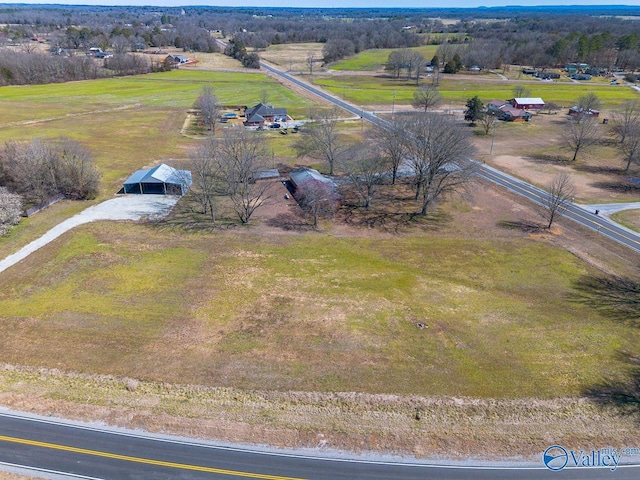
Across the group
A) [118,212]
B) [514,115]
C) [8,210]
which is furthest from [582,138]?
[8,210]

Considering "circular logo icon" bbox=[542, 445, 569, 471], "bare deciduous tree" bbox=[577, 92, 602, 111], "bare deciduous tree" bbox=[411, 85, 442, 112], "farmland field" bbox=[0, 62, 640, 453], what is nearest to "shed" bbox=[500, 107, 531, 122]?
"bare deciduous tree" bbox=[577, 92, 602, 111]

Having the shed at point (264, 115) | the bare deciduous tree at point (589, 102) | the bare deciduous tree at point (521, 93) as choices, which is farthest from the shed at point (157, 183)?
the bare deciduous tree at point (521, 93)

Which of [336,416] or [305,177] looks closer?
[336,416]

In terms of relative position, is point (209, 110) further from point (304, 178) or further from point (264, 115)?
point (304, 178)

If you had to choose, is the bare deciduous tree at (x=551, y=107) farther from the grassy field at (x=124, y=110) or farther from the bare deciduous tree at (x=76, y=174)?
the bare deciduous tree at (x=76, y=174)

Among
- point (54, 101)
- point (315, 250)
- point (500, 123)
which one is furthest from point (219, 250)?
point (54, 101)

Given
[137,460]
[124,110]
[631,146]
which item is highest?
[631,146]
